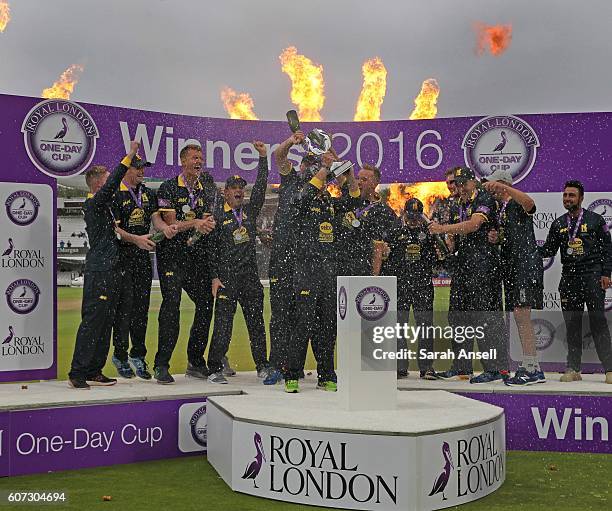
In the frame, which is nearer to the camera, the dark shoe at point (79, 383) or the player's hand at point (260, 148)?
the dark shoe at point (79, 383)

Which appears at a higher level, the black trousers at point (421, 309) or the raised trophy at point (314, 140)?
the raised trophy at point (314, 140)

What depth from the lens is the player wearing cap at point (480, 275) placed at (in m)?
7.26

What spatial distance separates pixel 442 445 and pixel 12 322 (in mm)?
3973

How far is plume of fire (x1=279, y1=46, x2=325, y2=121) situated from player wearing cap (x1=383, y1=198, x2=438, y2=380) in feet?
7.68

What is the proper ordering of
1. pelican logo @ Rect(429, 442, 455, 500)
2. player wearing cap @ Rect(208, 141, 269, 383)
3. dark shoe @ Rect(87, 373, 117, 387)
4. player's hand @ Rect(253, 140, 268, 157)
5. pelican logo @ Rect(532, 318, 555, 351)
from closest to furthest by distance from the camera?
1. pelican logo @ Rect(429, 442, 455, 500)
2. dark shoe @ Rect(87, 373, 117, 387)
3. player wearing cap @ Rect(208, 141, 269, 383)
4. player's hand @ Rect(253, 140, 268, 157)
5. pelican logo @ Rect(532, 318, 555, 351)

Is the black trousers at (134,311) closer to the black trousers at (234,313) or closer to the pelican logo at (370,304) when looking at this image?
the black trousers at (234,313)

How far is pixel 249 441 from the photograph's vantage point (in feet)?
16.6

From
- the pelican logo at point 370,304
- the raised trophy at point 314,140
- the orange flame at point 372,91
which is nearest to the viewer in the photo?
the pelican logo at point 370,304

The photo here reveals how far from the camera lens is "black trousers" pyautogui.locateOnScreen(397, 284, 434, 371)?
303 inches

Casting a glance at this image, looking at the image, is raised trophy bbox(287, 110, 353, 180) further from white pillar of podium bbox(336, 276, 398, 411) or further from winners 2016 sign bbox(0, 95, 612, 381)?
white pillar of podium bbox(336, 276, 398, 411)

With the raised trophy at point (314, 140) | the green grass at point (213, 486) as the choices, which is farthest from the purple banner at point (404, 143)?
the green grass at point (213, 486)

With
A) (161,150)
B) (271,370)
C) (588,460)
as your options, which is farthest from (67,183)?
(588,460)

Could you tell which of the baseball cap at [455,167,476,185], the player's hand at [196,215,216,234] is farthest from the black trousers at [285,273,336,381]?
the baseball cap at [455,167,476,185]

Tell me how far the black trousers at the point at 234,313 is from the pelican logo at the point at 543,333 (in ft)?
8.71
